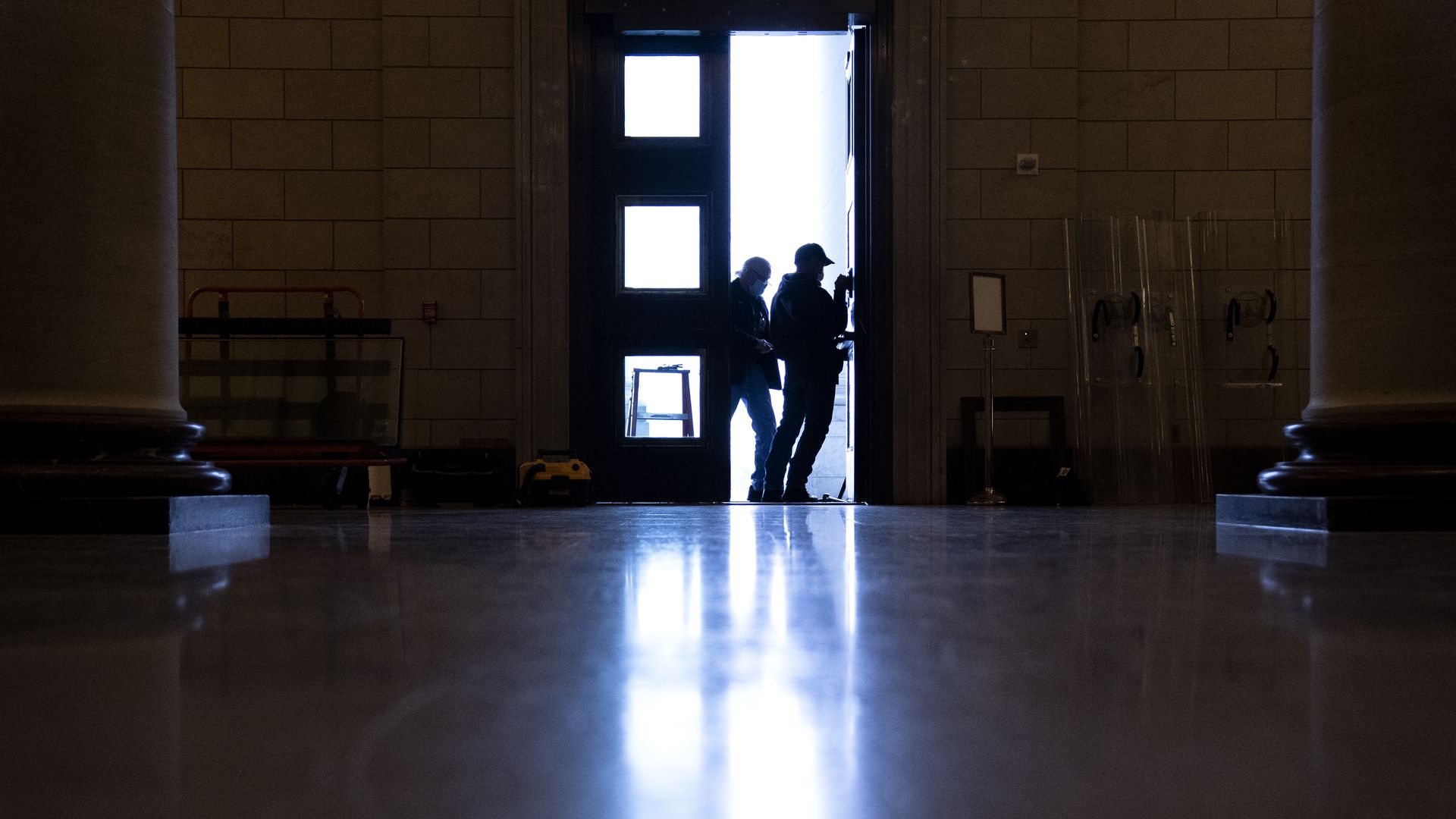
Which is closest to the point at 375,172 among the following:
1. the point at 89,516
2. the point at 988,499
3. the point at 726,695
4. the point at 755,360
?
the point at 755,360

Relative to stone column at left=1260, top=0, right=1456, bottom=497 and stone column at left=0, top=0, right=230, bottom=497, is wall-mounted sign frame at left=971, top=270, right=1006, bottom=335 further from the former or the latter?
stone column at left=0, top=0, right=230, bottom=497

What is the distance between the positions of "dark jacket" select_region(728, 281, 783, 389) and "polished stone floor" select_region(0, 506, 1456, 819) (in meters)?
5.92

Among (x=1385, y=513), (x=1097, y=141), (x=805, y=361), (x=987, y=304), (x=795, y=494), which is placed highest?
(x=1097, y=141)

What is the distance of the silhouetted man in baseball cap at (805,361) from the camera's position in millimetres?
7273

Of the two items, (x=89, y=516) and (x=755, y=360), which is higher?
(x=755, y=360)

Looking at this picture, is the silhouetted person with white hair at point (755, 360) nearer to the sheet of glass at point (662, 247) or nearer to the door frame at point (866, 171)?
the sheet of glass at point (662, 247)

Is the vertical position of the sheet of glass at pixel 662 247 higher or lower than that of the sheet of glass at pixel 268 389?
higher

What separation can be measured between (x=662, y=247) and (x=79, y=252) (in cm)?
484

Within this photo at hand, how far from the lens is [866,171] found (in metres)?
7.15

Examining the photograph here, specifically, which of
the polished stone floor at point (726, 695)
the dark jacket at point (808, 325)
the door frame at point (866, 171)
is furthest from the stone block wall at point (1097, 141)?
the polished stone floor at point (726, 695)

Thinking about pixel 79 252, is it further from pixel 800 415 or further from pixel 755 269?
pixel 755 269

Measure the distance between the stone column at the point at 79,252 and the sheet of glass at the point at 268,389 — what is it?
3.14 metres

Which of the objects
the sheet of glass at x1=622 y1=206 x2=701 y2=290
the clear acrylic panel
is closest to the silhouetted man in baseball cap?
the clear acrylic panel

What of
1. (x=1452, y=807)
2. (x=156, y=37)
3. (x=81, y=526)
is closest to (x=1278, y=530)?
(x=1452, y=807)
